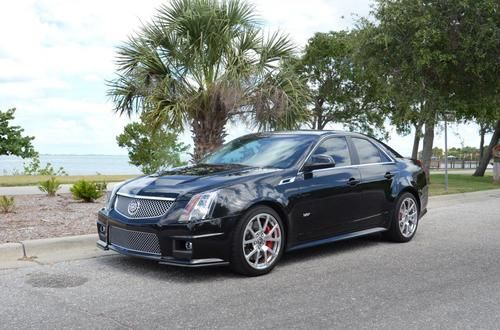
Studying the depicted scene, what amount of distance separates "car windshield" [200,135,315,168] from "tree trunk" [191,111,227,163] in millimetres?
5187

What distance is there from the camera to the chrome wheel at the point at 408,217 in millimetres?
8109

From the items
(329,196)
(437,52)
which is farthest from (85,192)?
(437,52)

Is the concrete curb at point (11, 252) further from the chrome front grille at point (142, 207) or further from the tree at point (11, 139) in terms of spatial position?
the tree at point (11, 139)

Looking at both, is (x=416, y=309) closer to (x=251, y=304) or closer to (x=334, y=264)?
(x=251, y=304)

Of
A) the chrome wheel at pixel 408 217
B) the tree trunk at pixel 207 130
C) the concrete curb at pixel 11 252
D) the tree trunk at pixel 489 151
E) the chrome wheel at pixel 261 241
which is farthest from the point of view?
the tree trunk at pixel 489 151

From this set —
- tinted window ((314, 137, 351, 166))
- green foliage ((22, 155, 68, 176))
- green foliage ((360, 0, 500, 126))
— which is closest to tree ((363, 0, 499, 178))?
green foliage ((360, 0, 500, 126))

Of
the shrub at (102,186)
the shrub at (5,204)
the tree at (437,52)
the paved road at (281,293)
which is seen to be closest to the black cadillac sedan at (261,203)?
the paved road at (281,293)

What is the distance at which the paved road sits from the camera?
457cm

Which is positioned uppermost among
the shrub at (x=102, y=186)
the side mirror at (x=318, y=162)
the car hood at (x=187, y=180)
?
the side mirror at (x=318, y=162)

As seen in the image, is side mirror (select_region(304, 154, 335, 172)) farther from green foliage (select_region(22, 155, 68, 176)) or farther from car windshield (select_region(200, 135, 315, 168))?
green foliage (select_region(22, 155, 68, 176))

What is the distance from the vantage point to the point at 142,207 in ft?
19.6

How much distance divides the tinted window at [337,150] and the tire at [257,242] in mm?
1334

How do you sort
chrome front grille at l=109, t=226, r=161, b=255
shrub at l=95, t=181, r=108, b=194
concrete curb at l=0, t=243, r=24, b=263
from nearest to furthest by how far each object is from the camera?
chrome front grille at l=109, t=226, r=161, b=255 < concrete curb at l=0, t=243, r=24, b=263 < shrub at l=95, t=181, r=108, b=194

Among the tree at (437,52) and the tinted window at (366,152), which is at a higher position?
the tree at (437,52)
